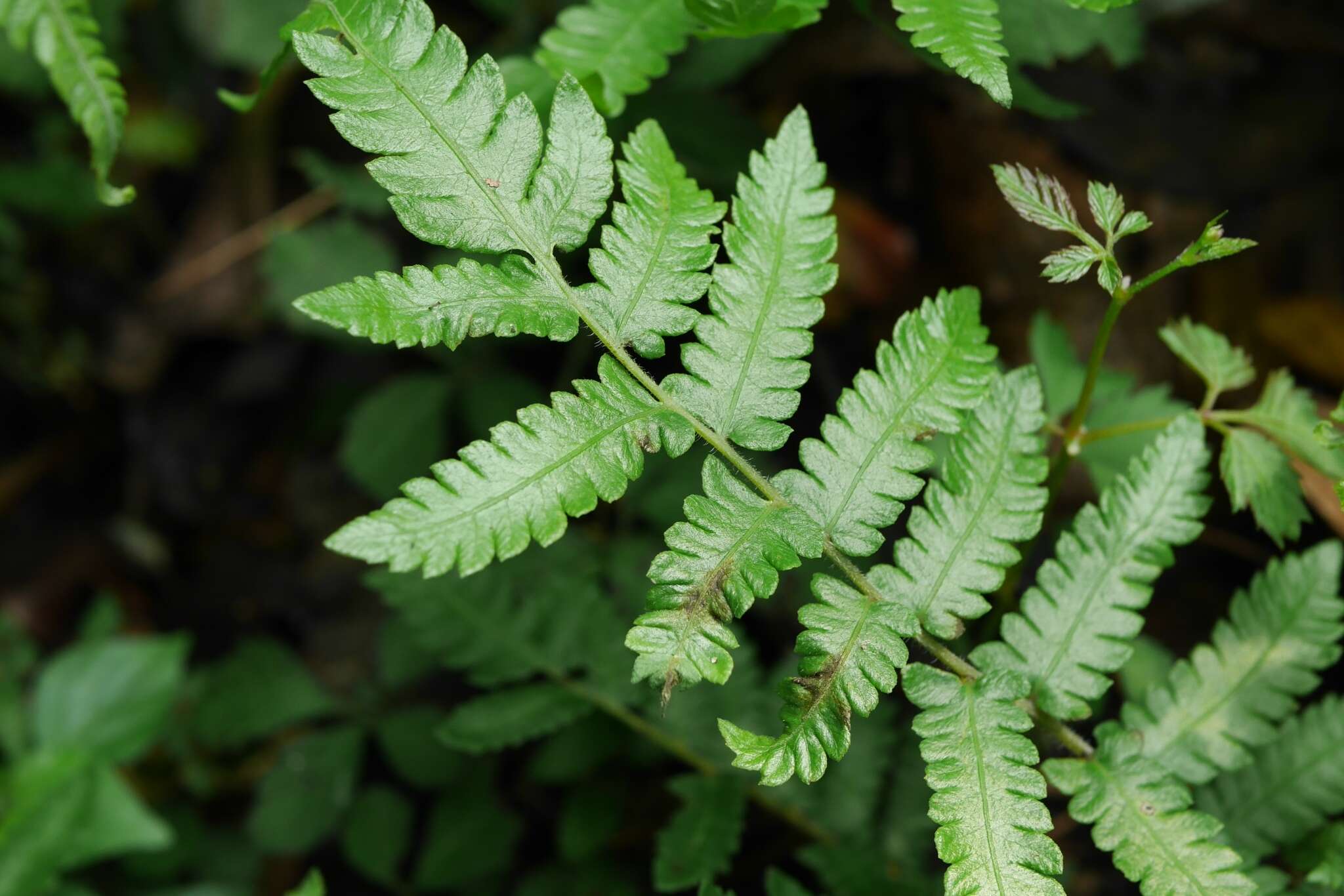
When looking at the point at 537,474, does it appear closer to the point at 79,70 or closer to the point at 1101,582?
the point at 1101,582

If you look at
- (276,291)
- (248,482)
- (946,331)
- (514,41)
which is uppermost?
(946,331)

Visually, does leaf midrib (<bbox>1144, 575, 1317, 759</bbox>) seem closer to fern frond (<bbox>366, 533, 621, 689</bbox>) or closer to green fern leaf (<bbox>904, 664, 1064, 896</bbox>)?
green fern leaf (<bbox>904, 664, 1064, 896</bbox>)

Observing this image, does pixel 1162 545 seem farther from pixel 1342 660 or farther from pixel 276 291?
pixel 276 291

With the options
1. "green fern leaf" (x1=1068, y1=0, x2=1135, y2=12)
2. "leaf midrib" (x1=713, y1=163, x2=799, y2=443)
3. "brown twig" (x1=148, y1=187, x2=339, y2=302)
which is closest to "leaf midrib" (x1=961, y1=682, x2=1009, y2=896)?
"leaf midrib" (x1=713, y1=163, x2=799, y2=443)

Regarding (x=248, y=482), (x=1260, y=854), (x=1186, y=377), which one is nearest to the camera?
(x=1260, y=854)

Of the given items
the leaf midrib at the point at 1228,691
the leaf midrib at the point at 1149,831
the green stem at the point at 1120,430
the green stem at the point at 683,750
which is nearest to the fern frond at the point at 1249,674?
the leaf midrib at the point at 1228,691

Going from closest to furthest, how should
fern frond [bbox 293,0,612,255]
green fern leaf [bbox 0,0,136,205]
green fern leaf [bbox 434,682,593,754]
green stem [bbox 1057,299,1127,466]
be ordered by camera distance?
fern frond [bbox 293,0,612,255] < green stem [bbox 1057,299,1127,466] < green fern leaf [bbox 0,0,136,205] < green fern leaf [bbox 434,682,593,754]

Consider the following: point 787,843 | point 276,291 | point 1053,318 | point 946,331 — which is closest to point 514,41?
point 276,291
